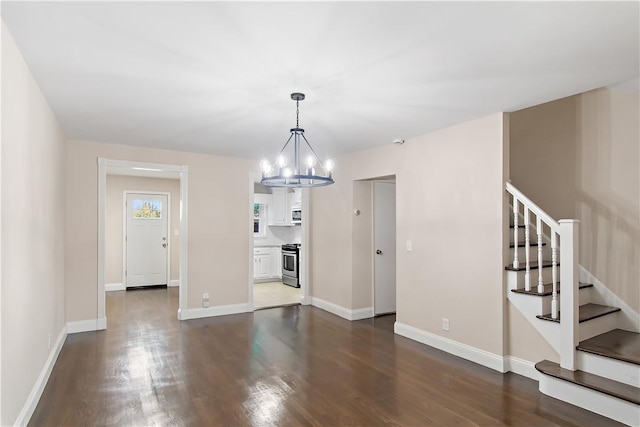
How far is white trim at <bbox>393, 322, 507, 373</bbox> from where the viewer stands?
360cm

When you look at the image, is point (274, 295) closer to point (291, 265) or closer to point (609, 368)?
point (291, 265)

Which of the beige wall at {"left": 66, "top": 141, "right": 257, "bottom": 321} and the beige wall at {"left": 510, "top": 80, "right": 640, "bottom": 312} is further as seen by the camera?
Answer: the beige wall at {"left": 66, "top": 141, "right": 257, "bottom": 321}

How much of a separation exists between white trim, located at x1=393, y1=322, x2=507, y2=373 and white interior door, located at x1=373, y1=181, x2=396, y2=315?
877 mm

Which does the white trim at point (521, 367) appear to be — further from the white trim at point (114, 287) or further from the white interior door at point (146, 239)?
the white trim at point (114, 287)

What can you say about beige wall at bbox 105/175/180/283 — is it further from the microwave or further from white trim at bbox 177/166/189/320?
the microwave

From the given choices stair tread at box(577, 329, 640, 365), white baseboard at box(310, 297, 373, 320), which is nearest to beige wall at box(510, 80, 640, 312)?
stair tread at box(577, 329, 640, 365)

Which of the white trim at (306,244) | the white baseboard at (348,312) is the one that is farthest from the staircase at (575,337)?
the white trim at (306,244)

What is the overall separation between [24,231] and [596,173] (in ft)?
16.2

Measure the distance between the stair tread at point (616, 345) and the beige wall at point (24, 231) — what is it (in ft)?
13.2

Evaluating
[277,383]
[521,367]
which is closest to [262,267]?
[277,383]

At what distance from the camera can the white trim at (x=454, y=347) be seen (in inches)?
142

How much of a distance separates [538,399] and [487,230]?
4.90 feet

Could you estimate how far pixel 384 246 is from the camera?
5.72 m

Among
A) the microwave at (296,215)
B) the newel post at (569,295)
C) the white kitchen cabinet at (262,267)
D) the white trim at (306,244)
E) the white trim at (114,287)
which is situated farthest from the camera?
the white kitchen cabinet at (262,267)
